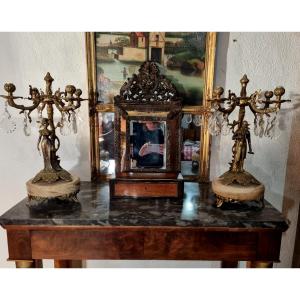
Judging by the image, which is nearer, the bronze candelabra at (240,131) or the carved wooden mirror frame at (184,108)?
the bronze candelabra at (240,131)

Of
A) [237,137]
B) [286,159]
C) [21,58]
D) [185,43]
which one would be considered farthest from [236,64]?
[21,58]

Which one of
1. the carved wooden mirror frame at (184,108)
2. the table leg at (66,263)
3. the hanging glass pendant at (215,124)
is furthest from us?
the table leg at (66,263)

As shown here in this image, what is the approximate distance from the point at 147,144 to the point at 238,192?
0.40 m

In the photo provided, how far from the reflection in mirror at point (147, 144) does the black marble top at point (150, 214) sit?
6.0 inches

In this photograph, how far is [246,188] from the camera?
41.1 inches

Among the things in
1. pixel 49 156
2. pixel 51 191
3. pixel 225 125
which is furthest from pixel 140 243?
pixel 225 125

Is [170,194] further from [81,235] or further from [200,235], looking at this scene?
[81,235]

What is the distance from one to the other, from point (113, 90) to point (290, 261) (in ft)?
4.11

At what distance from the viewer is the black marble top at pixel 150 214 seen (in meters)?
0.96

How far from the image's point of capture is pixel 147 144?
3.74 ft

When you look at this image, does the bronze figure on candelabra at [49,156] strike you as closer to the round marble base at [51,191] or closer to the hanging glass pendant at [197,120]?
the round marble base at [51,191]

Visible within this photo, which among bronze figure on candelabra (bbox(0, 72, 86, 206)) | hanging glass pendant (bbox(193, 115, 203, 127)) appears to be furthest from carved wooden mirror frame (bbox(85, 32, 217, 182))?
bronze figure on candelabra (bbox(0, 72, 86, 206))

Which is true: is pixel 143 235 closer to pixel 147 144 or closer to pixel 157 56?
pixel 147 144

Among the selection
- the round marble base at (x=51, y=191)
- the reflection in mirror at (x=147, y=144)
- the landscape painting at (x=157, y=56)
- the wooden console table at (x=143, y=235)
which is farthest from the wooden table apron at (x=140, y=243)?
the landscape painting at (x=157, y=56)
